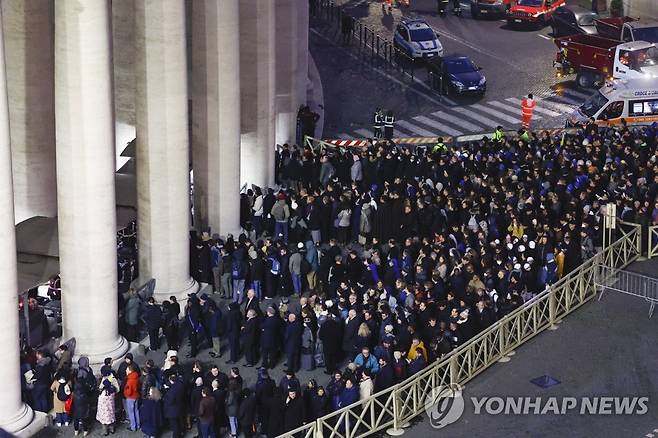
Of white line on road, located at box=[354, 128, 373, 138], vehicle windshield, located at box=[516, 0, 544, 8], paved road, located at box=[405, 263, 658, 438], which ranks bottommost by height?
paved road, located at box=[405, 263, 658, 438]

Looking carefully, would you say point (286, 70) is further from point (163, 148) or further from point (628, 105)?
point (163, 148)

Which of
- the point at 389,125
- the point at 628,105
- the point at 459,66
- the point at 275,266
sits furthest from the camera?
the point at 459,66

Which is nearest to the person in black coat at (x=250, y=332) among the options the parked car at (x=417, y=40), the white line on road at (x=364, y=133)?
the white line on road at (x=364, y=133)

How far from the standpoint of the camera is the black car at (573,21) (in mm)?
74375

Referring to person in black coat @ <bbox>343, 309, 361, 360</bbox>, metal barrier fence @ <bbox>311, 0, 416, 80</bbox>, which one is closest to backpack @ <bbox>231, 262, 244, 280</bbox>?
person in black coat @ <bbox>343, 309, 361, 360</bbox>

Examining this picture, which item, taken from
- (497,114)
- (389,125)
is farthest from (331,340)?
(497,114)

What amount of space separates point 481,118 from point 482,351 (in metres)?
24.1

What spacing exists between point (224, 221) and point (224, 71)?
4.36 metres

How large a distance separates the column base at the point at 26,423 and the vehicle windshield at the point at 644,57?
34.4m

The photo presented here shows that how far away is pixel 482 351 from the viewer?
4291 cm

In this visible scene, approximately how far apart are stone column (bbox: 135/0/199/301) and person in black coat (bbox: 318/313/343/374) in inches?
217

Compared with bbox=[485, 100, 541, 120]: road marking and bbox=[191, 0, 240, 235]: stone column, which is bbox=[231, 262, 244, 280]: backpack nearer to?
bbox=[191, 0, 240, 235]: stone column

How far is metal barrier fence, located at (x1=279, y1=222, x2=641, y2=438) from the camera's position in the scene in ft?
129

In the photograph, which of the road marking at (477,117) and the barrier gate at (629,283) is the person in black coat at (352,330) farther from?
the road marking at (477,117)
